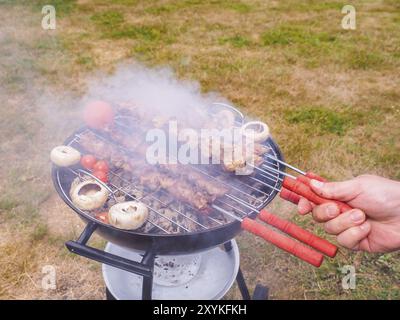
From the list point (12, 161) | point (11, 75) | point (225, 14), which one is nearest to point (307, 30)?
point (225, 14)

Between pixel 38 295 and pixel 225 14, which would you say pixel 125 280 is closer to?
pixel 38 295

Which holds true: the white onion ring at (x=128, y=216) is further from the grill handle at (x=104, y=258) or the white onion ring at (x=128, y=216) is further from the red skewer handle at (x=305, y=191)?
the red skewer handle at (x=305, y=191)

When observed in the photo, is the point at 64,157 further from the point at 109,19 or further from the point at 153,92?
the point at 109,19

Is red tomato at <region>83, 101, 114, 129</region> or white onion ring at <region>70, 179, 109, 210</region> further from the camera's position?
red tomato at <region>83, 101, 114, 129</region>
